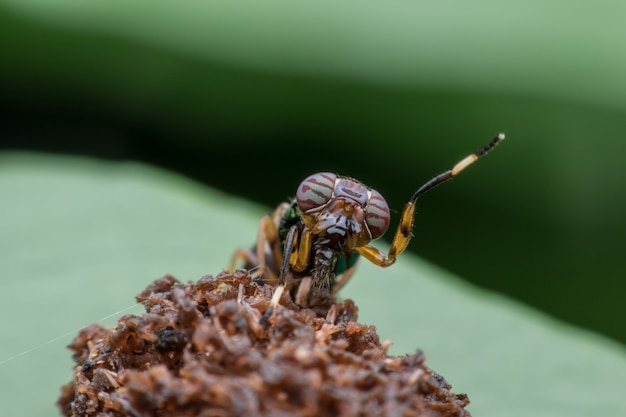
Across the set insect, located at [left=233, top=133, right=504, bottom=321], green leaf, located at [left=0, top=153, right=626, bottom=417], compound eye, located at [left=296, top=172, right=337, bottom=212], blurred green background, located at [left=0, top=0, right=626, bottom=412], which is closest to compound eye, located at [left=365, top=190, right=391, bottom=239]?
insect, located at [left=233, top=133, right=504, bottom=321]

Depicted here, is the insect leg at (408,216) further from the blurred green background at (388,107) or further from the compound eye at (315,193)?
the blurred green background at (388,107)

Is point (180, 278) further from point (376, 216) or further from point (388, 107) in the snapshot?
point (388, 107)

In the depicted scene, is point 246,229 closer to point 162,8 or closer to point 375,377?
point 162,8

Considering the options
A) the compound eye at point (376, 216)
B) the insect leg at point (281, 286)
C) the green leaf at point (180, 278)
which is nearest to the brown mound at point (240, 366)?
the insect leg at point (281, 286)

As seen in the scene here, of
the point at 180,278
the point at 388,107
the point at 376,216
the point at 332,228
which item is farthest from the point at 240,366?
the point at 388,107

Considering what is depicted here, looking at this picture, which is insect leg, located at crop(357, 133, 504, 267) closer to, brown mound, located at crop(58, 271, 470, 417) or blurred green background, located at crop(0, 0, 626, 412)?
brown mound, located at crop(58, 271, 470, 417)
